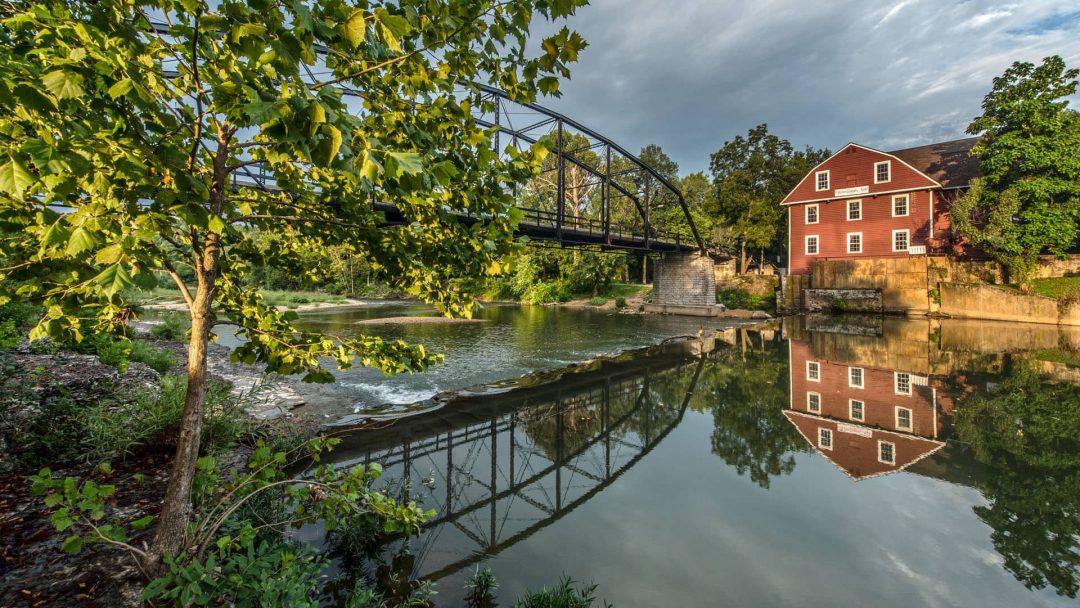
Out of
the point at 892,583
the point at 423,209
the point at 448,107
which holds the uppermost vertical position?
the point at 448,107

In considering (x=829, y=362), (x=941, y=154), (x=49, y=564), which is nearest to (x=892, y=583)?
(x=49, y=564)

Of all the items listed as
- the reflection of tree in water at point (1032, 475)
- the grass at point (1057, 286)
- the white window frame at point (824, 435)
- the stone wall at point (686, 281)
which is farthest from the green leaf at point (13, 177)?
the stone wall at point (686, 281)

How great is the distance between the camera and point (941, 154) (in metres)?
35.3

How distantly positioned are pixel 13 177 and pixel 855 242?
42.8 metres

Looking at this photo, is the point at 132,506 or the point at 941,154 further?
the point at 941,154

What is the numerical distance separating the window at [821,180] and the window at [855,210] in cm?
236

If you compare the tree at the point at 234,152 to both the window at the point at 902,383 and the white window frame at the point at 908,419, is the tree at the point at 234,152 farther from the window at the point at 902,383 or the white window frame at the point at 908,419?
the window at the point at 902,383

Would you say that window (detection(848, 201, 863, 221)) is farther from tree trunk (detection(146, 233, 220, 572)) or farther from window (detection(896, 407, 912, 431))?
tree trunk (detection(146, 233, 220, 572))

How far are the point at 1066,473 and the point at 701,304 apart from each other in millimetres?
30153

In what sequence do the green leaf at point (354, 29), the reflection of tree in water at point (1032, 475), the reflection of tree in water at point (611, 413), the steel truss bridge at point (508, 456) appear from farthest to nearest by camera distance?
1. the reflection of tree in water at point (611, 413)
2. the steel truss bridge at point (508, 456)
3. the reflection of tree in water at point (1032, 475)
4. the green leaf at point (354, 29)

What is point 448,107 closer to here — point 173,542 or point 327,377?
point 327,377

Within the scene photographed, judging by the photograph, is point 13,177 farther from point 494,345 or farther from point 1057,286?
point 1057,286

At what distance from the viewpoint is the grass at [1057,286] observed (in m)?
23.7

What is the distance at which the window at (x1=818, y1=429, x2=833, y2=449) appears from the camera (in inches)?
326
